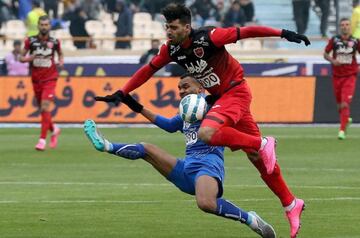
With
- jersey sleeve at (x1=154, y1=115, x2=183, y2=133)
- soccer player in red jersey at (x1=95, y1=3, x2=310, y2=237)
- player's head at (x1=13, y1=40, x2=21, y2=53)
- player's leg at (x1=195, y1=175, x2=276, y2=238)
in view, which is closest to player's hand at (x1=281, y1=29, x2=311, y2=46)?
soccer player in red jersey at (x1=95, y1=3, x2=310, y2=237)

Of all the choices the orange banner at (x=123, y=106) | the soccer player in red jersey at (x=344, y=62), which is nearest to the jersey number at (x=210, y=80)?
the soccer player in red jersey at (x=344, y=62)

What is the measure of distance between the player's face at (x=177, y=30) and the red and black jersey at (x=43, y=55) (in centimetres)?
1200

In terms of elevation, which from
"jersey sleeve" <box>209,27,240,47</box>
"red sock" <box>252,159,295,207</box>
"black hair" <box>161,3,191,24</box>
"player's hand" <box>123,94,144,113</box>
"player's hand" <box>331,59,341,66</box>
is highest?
"black hair" <box>161,3,191,24</box>

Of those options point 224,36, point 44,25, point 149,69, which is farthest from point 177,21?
point 44,25

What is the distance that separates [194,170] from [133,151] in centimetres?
62

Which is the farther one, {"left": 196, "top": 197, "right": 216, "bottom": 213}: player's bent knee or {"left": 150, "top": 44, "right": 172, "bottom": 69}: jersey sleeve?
{"left": 150, "top": 44, "right": 172, "bottom": 69}: jersey sleeve

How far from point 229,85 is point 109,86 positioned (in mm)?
17913

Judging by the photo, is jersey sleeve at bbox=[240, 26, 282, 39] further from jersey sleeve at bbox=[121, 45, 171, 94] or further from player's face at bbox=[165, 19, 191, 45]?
jersey sleeve at bbox=[121, 45, 171, 94]

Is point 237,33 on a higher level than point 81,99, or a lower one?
higher

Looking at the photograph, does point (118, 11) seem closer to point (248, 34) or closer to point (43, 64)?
point (43, 64)

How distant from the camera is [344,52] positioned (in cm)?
2625

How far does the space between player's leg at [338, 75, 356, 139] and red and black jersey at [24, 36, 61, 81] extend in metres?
6.10

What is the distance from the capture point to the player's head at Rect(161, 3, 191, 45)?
1186 cm

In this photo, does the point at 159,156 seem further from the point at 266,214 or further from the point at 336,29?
the point at 336,29
